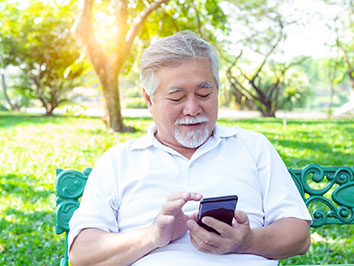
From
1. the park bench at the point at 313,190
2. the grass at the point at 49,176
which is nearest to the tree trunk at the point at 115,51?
the grass at the point at 49,176

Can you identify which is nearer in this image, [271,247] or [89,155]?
[271,247]

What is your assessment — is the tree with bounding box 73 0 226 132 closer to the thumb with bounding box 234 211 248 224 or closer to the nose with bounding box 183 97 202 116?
the nose with bounding box 183 97 202 116

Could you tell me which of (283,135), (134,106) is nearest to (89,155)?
(283,135)

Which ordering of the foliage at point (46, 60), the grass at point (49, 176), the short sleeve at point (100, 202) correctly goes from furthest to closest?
the foliage at point (46, 60) < the grass at point (49, 176) < the short sleeve at point (100, 202)

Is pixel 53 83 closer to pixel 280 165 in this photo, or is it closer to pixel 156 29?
pixel 156 29

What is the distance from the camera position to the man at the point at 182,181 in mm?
1709

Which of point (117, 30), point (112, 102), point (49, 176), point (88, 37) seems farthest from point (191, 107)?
point (112, 102)

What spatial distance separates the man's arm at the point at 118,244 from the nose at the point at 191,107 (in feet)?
1.59

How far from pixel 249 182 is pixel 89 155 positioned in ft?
18.3

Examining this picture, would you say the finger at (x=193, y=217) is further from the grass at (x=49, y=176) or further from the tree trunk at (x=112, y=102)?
the tree trunk at (x=112, y=102)

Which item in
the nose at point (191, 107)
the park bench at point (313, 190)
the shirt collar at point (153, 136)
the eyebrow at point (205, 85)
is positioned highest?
the eyebrow at point (205, 85)

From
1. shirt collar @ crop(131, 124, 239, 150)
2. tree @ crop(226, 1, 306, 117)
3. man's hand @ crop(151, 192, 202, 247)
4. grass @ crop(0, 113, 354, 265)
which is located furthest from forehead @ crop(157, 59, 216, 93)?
tree @ crop(226, 1, 306, 117)

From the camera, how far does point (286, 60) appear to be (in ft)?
83.4

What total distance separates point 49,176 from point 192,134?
14.7ft
